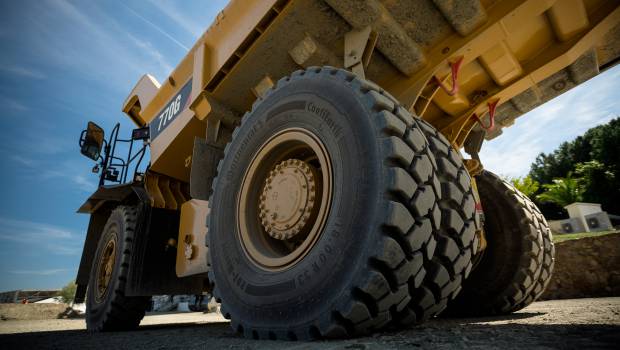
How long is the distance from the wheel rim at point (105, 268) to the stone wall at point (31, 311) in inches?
479

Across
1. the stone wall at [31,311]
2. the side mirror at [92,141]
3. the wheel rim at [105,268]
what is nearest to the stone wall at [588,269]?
the wheel rim at [105,268]

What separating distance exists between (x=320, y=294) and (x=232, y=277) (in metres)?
0.66

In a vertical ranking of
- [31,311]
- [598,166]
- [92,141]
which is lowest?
[31,311]

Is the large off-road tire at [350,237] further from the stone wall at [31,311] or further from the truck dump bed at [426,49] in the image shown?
the stone wall at [31,311]

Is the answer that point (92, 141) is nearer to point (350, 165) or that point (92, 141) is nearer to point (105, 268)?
point (105, 268)

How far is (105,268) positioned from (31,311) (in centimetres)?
1309

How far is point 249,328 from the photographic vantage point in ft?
5.04

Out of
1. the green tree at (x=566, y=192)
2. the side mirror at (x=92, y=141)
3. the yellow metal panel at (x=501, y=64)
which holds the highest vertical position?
the green tree at (x=566, y=192)

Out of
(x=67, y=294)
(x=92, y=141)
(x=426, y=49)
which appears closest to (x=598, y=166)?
(x=426, y=49)

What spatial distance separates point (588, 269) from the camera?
577 cm

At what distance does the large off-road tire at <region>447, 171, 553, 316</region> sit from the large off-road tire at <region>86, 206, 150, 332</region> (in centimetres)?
317

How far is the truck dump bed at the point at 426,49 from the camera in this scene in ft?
6.60

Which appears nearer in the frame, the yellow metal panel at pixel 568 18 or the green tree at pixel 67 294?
the yellow metal panel at pixel 568 18

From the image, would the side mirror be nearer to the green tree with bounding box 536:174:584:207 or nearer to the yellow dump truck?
the yellow dump truck
